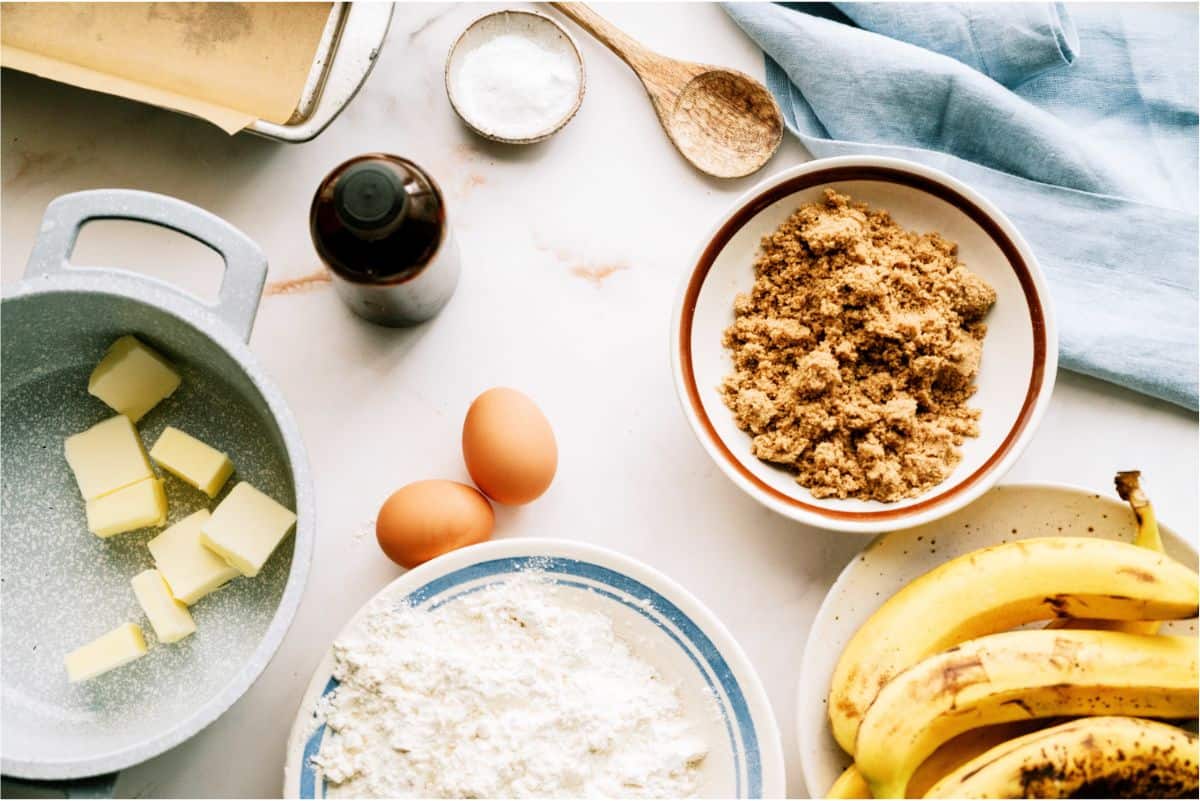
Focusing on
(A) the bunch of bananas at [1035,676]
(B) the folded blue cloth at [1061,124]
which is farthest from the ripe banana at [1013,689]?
(B) the folded blue cloth at [1061,124]

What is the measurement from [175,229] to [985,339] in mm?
847

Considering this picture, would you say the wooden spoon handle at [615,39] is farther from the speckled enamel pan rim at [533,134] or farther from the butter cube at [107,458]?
the butter cube at [107,458]

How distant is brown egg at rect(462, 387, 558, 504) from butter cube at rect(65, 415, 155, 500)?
0.36 metres

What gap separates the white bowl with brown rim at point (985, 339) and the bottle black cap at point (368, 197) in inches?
12.6

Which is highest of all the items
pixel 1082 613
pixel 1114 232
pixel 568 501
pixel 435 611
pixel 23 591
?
pixel 1114 232

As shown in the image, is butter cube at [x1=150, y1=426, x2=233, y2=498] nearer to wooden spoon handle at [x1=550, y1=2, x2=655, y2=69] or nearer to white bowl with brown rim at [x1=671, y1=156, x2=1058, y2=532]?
white bowl with brown rim at [x1=671, y1=156, x2=1058, y2=532]

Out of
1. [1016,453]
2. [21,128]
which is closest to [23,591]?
[21,128]

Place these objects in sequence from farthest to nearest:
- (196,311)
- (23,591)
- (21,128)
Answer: (21,128) → (23,591) → (196,311)

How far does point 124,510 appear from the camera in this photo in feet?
3.48

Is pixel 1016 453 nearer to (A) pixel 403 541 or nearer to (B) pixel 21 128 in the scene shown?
(A) pixel 403 541

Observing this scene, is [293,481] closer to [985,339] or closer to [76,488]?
[76,488]

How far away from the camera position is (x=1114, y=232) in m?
1.16

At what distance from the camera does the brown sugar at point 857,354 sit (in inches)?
40.6

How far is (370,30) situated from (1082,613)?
99 centimetres
